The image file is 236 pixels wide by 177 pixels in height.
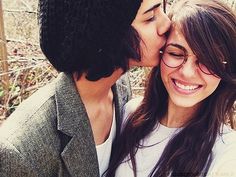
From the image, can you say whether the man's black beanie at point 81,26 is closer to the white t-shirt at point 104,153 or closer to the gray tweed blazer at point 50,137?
the gray tweed blazer at point 50,137

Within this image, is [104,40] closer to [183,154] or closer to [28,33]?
[183,154]

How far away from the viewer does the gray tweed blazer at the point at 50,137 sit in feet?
5.77

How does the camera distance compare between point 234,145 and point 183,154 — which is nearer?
point 234,145

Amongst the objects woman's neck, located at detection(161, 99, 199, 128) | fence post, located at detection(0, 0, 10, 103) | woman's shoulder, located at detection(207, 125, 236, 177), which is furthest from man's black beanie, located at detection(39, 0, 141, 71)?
fence post, located at detection(0, 0, 10, 103)

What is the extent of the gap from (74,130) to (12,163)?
1.15 feet

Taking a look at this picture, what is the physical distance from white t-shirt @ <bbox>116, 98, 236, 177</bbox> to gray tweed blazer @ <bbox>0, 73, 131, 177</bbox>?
0.71 ft

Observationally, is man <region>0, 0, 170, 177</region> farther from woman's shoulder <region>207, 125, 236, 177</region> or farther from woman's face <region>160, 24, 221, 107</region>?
woman's shoulder <region>207, 125, 236, 177</region>

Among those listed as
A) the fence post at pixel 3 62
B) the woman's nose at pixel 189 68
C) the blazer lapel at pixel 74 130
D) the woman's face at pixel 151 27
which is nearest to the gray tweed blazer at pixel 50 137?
the blazer lapel at pixel 74 130

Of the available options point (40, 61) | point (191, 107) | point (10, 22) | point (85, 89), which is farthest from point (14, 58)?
point (191, 107)

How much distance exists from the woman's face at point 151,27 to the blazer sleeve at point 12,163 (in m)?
0.76

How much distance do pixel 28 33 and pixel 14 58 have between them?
555mm

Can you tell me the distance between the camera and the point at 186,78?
6.20ft

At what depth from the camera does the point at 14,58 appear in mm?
4168

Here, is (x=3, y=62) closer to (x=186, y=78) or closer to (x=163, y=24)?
(x=163, y=24)
